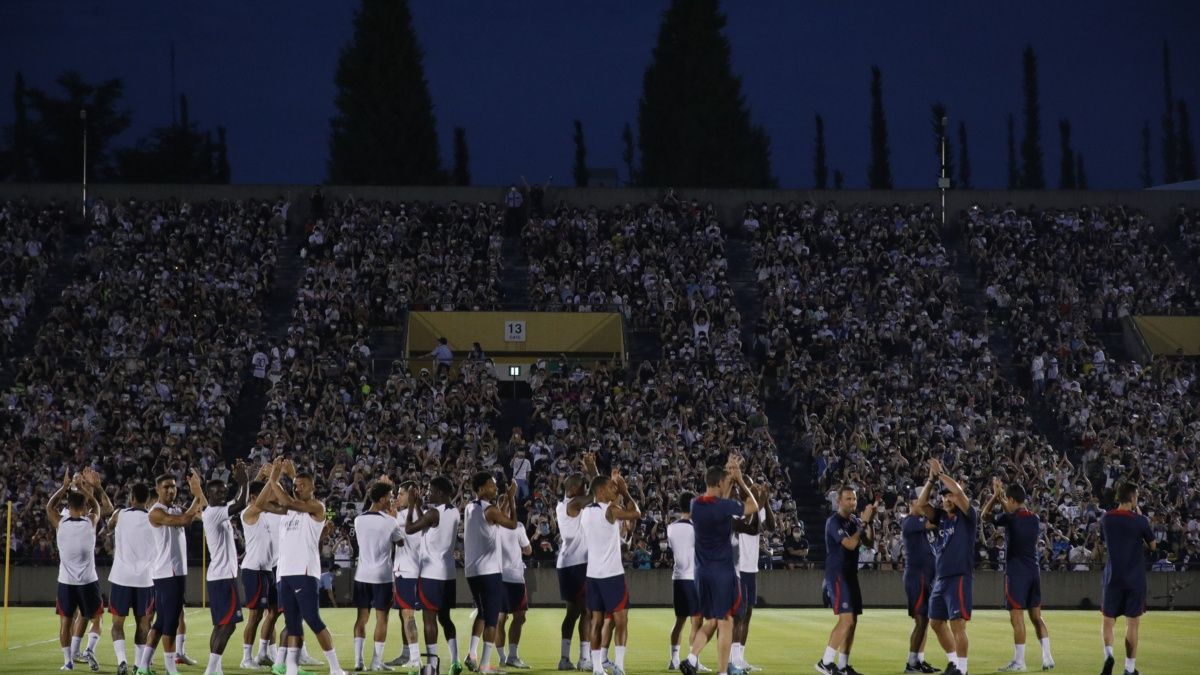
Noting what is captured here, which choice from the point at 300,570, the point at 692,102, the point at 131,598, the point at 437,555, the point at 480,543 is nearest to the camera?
the point at 300,570

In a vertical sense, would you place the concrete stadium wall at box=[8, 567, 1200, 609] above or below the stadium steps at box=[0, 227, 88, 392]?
below

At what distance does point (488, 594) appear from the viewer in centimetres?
1708

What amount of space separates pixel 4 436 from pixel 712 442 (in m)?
17.6

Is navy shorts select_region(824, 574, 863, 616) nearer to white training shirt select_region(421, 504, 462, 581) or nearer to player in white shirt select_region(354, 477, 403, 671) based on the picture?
white training shirt select_region(421, 504, 462, 581)

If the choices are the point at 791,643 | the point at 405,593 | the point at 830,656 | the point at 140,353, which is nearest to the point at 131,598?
the point at 405,593

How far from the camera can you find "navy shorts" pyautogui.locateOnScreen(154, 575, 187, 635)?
16.2 metres

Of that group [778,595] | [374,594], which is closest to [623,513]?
[374,594]

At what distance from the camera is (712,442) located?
126 feet

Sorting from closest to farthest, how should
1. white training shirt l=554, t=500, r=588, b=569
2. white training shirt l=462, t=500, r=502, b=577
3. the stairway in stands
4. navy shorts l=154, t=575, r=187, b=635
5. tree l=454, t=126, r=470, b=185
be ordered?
navy shorts l=154, t=575, r=187, b=635
white training shirt l=462, t=500, r=502, b=577
white training shirt l=554, t=500, r=588, b=569
the stairway in stands
tree l=454, t=126, r=470, b=185

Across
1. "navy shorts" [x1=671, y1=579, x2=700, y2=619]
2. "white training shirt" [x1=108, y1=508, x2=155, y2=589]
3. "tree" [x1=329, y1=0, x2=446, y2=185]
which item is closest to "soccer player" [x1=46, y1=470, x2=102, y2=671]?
"white training shirt" [x1=108, y1=508, x2=155, y2=589]

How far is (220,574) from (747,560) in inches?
245

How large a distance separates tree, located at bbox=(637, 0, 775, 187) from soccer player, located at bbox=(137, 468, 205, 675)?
6094 centimetres

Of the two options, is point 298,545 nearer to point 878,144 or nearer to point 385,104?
point 385,104

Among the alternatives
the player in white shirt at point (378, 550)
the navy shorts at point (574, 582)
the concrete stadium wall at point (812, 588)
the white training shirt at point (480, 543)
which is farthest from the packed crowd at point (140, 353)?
the white training shirt at point (480, 543)
